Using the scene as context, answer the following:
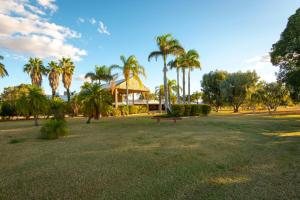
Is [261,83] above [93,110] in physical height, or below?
above

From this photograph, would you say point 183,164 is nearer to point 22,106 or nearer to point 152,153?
point 152,153

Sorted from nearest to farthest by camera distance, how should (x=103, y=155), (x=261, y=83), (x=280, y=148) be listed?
(x=103, y=155) → (x=280, y=148) → (x=261, y=83)

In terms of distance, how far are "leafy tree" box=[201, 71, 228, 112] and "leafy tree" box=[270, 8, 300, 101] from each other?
62.9 feet

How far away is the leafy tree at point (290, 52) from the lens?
19062 mm

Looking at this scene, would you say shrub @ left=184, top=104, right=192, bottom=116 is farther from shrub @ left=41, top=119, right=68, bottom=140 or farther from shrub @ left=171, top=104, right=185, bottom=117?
shrub @ left=41, top=119, right=68, bottom=140

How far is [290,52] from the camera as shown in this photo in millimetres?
20766

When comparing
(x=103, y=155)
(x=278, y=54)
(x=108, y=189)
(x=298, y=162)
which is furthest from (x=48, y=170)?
(x=278, y=54)

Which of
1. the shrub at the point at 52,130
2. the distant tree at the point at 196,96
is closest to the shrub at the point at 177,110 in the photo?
the shrub at the point at 52,130

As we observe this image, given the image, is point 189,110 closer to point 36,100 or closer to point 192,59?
A: point 192,59

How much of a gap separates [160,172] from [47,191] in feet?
9.27

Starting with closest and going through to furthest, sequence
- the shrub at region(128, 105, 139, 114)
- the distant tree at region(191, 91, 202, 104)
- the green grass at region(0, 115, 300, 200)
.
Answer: the green grass at region(0, 115, 300, 200)
the shrub at region(128, 105, 139, 114)
the distant tree at region(191, 91, 202, 104)

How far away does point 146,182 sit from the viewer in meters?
4.64

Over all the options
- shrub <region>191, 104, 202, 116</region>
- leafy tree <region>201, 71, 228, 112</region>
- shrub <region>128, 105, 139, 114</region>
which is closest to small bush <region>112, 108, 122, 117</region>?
shrub <region>128, 105, 139, 114</region>

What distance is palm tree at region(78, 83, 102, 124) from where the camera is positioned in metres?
20.9
